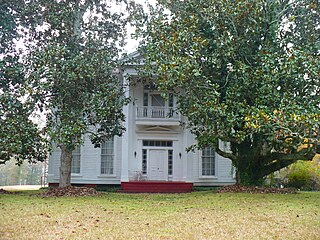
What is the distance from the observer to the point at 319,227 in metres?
8.12

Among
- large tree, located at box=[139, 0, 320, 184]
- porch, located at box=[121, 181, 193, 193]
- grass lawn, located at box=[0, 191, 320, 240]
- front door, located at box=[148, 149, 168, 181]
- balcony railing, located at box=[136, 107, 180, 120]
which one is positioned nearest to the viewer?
grass lawn, located at box=[0, 191, 320, 240]

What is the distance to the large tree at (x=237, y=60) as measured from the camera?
43.9 feet

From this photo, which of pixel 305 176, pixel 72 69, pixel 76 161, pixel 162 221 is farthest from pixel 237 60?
pixel 76 161

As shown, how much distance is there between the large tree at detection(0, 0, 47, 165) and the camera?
46.5 feet

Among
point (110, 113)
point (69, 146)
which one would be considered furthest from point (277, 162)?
point (69, 146)

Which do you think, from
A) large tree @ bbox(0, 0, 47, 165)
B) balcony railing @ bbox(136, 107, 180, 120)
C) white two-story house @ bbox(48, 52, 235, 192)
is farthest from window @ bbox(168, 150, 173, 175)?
large tree @ bbox(0, 0, 47, 165)

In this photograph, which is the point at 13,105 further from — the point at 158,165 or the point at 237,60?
the point at 158,165

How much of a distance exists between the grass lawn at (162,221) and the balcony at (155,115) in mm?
8833

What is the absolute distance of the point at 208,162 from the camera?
21812mm

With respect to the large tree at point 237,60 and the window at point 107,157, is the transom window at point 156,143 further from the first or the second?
the large tree at point 237,60

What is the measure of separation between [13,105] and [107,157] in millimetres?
7805

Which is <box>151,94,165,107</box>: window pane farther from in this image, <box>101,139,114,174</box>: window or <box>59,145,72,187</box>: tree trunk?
<box>59,145,72,187</box>: tree trunk

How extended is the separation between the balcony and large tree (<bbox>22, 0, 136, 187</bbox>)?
3635mm

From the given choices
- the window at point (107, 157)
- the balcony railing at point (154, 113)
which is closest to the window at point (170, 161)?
the balcony railing at point (154, 113)
